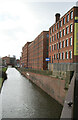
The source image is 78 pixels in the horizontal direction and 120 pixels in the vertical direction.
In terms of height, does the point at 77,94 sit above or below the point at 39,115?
above

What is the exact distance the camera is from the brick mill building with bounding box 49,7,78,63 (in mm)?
32938

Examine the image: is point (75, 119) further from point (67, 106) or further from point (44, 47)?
point (44, 47)

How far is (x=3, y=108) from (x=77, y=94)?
14.2 m

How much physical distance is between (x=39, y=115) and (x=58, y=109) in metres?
3.49

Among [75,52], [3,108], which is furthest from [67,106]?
[75,52]

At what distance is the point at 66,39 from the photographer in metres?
36.9

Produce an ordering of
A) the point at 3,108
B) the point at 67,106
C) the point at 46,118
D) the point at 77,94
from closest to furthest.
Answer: the point at 67,106
the point at 77,94
the point at 46,118
the point at 3,108

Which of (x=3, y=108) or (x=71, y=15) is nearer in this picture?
(x=3, y=108)

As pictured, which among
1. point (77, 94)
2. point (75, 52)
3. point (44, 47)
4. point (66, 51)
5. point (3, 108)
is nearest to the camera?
point (77, 94)

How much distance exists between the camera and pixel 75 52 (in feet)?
108

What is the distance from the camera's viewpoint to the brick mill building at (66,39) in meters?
32.9

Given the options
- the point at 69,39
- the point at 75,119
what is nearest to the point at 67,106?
the point at 75,119

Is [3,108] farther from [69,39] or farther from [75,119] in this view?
[69,39]

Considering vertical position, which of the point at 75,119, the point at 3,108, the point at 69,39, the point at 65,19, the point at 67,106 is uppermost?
the point at 65,19
